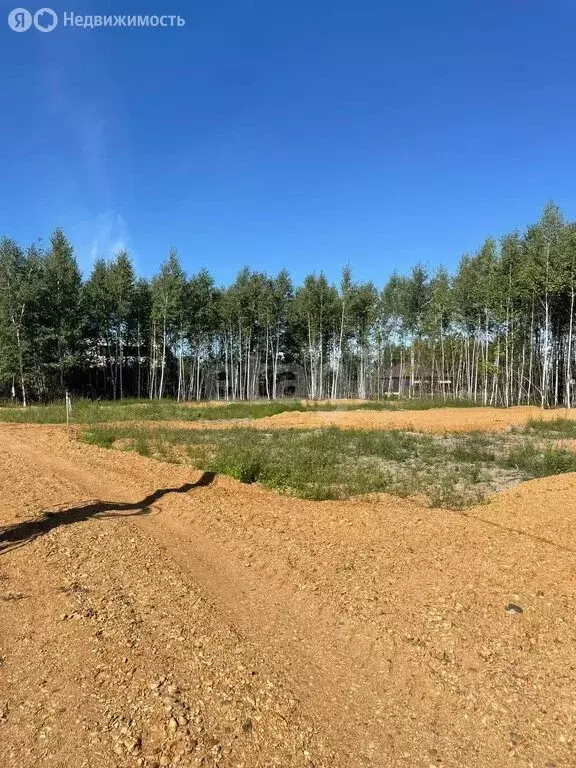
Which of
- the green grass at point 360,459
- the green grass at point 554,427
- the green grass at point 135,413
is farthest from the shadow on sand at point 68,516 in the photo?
the green grass at point 554,427

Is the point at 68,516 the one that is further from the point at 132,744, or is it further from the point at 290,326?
the point at 290,326

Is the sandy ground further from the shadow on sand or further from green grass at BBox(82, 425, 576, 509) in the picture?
green grass at BBox(82, 425, 576, 509)

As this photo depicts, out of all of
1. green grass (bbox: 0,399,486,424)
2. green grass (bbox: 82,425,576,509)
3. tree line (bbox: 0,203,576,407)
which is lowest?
green grass (bbox: 82,425,576,509)

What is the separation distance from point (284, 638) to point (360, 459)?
28.6 feet

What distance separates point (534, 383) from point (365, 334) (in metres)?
15.7

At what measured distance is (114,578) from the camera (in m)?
4.44

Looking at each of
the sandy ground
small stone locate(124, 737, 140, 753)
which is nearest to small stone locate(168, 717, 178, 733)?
the sandy ground

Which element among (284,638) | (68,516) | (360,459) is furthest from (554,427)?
(284,638)

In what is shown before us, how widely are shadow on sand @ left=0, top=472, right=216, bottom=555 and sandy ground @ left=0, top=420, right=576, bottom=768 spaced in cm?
4

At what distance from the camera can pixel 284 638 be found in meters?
3.61

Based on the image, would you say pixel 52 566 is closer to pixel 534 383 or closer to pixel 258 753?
pixel 258 753

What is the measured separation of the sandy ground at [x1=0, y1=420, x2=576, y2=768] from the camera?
2.57 meters

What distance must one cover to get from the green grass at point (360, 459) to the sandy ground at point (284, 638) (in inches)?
86.0

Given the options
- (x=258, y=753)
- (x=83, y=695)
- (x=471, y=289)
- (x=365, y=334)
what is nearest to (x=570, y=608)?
(x=258, y=753)
